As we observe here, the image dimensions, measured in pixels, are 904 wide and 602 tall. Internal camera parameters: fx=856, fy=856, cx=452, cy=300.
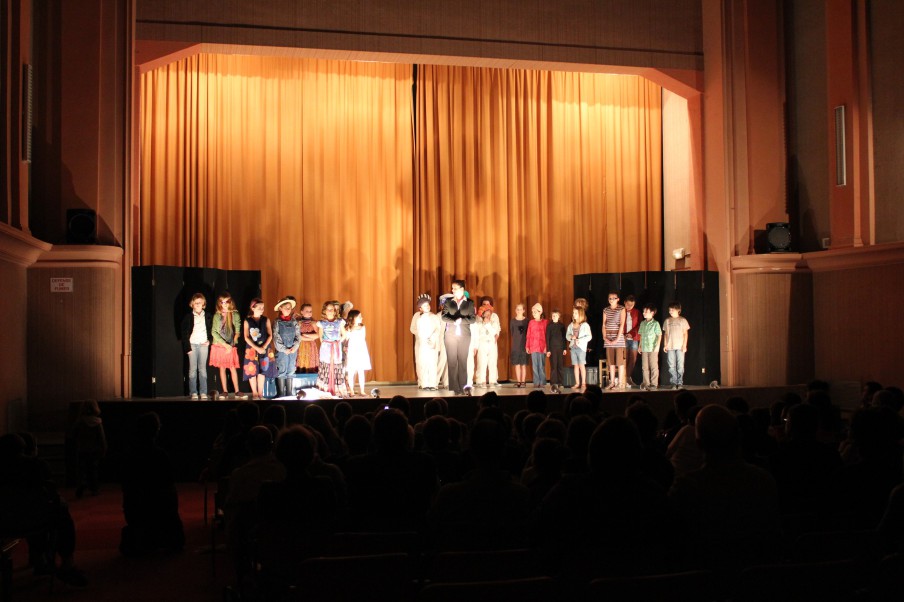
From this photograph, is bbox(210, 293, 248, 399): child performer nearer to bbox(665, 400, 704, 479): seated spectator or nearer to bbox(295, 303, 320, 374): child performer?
bbox(295, 303, 320, 374): child performer

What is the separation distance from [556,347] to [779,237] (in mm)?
3631

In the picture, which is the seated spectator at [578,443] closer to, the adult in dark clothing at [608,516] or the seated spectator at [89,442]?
the adult in dark clothing at [608,516]

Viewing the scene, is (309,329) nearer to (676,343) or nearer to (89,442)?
(89,442)

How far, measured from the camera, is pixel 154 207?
560 inches

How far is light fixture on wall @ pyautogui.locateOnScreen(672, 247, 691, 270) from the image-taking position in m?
15.0

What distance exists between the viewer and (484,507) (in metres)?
3.40

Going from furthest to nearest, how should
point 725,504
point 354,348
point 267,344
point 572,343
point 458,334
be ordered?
point 572,343 < point 458,334 < point 354,348 < point 267,344 < point 725,504

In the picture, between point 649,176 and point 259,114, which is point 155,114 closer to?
point 259,114

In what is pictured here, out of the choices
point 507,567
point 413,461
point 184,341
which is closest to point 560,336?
point 184,341

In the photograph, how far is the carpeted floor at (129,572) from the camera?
200 inches

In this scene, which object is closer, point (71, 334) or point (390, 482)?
point (390, 482)

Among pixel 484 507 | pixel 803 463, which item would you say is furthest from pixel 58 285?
pixel 803 463

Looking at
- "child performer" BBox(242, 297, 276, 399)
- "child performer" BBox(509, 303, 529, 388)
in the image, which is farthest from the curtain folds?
"child performer" BBox(242, 297, 276, 399)

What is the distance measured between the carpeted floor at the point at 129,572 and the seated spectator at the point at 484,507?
2.27 m
